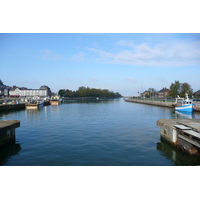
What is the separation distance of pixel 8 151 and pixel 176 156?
13.0 meters

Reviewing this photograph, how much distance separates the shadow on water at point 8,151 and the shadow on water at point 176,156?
1144 cm

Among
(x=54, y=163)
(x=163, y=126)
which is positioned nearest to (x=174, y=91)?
(x=163, y=126)

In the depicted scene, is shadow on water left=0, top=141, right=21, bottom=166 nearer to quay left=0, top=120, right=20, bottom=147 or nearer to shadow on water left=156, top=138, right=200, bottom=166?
quay left=0, top=120, right=20, bottom=147

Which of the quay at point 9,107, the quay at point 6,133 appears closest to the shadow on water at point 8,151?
the quay at point 6,133

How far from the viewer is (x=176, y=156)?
14094 mm

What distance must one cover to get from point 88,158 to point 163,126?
347 inches

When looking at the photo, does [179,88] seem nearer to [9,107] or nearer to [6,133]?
[9,107]

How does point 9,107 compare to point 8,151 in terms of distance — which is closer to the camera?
point 8,151

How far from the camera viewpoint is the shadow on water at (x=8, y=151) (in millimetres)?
13711

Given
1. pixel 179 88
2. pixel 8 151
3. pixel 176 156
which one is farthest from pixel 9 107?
pixel 179 88

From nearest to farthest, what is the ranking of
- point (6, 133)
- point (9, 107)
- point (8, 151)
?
point (8, 151) → point (6, 133) → point (9, 107)

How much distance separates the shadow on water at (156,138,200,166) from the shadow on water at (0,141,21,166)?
37.5ft

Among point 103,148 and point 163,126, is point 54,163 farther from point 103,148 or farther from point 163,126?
point 163,126

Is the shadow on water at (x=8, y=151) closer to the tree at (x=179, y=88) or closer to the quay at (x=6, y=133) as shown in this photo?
the quay at (x=6, y=133)
